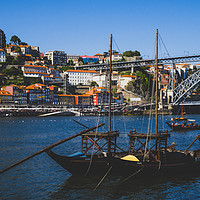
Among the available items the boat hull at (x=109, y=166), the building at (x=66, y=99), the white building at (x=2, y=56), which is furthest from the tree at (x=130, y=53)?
the boat hull at (x=109, y=166)

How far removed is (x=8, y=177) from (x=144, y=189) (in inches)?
285

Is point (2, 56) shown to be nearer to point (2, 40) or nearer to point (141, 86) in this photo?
point (2, 40)

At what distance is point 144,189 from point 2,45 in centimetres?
12012

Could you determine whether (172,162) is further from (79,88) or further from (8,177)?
(79,88)

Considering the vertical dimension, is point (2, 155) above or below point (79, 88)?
below

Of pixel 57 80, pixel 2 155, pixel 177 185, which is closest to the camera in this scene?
pixel 177 185

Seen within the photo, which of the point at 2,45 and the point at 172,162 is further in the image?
the point at 2,45

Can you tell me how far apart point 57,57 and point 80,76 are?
2415 cm

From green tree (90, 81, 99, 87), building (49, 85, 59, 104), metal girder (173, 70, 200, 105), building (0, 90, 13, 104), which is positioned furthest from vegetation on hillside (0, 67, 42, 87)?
metal girder (173, 70, 200, 105)

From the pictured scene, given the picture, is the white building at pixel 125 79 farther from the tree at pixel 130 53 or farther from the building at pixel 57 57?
the building at pixel 57 57

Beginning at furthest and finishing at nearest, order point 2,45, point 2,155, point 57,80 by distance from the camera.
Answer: point 2,45
point 57,80
point 2,155

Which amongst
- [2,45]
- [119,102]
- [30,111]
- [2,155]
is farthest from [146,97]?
[2,155]

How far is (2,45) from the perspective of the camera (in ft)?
421

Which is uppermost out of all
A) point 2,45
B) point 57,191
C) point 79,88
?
point 2,45
